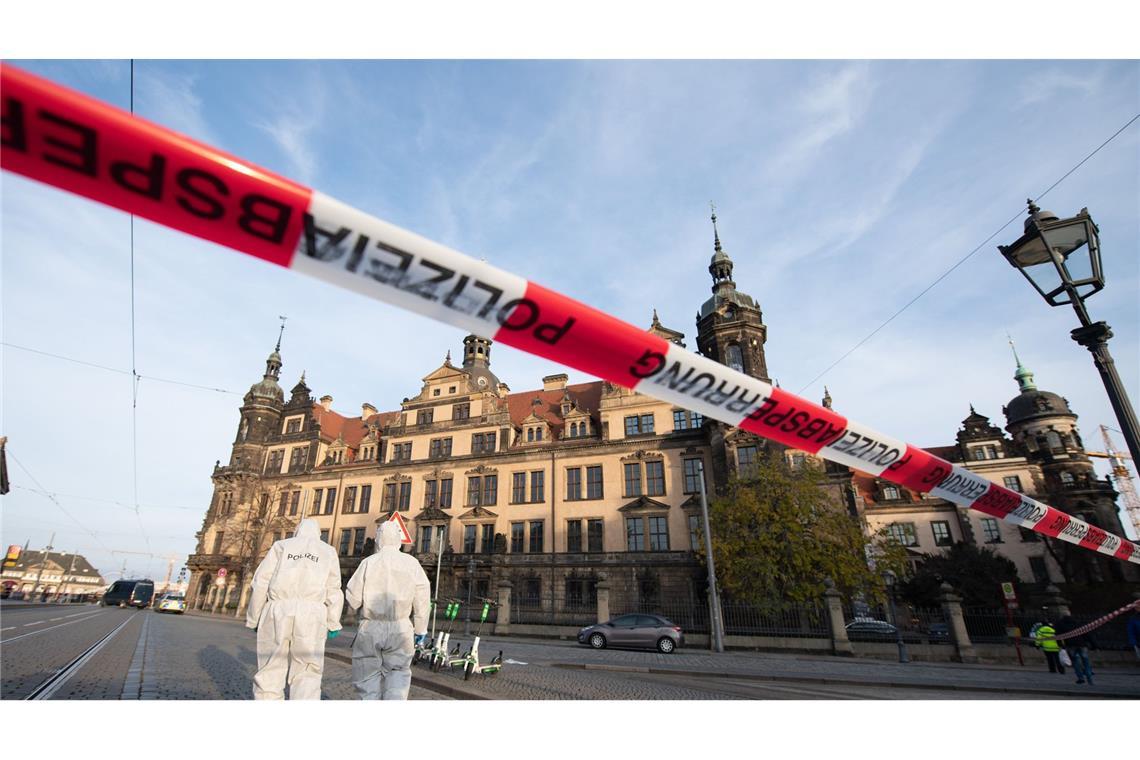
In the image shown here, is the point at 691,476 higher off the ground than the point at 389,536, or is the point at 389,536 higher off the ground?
the point at 691,476

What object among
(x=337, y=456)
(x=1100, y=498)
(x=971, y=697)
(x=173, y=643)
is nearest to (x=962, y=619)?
(x=971, y=697)

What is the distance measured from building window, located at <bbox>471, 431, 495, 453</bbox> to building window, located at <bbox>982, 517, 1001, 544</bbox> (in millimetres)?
37597

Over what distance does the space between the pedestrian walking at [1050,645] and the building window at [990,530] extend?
102ft

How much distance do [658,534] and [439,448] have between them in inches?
645

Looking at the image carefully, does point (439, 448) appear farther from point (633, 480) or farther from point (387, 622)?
point (387, 622)

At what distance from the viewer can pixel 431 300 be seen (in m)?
2.53

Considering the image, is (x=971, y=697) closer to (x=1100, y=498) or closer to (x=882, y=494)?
(x=882, y=494)

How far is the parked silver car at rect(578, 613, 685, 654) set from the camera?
56.4ft

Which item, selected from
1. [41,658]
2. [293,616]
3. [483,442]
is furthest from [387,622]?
[483,442]

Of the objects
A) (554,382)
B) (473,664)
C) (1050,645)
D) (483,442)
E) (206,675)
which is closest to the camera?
(206,675)

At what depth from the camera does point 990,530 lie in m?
39.2

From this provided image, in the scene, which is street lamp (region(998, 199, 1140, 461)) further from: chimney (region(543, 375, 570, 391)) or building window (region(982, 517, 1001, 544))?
building window (region(982, 517, 1001, 544))

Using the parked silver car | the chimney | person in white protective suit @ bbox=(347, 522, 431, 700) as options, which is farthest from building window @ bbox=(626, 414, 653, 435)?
person in white protective suit @ bbox=(347, 522, 431, 700)

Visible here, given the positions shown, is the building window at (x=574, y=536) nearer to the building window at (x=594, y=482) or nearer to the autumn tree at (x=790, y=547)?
the building window at (x=594, y=482)
